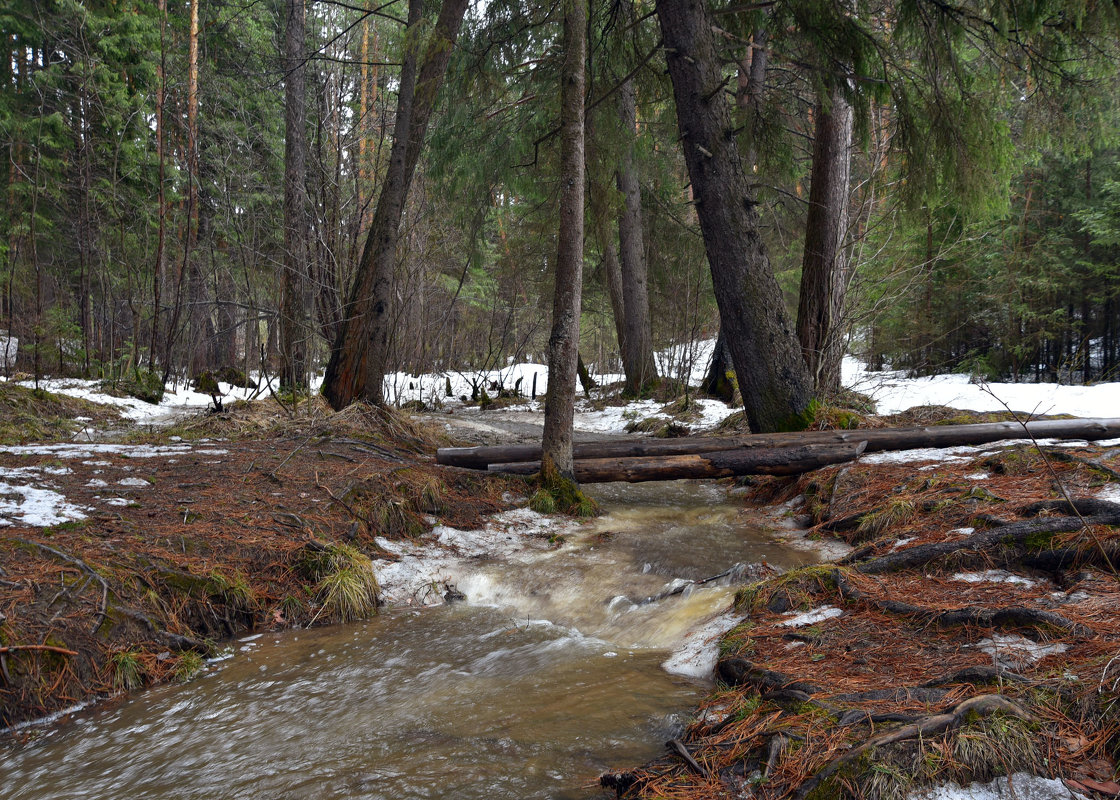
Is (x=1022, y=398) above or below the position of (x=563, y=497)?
above

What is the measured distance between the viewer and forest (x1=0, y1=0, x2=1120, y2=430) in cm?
672

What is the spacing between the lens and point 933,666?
2.34 m

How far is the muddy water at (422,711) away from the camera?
232cm

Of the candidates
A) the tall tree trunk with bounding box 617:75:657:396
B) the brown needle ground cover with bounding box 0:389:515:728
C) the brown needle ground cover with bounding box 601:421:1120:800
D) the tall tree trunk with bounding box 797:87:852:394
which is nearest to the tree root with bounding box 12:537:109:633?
the brown needle ground cover with bounding box 0:389:515:728

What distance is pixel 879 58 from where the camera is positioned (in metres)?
7.06

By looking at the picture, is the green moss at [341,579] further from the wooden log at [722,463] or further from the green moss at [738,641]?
the wooden log at [722,463]

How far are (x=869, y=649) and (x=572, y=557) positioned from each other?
2.59 metres

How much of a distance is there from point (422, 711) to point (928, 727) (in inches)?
77.6

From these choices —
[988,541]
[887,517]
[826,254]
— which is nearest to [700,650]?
[988,541]

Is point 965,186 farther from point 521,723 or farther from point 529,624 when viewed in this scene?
point 521,723

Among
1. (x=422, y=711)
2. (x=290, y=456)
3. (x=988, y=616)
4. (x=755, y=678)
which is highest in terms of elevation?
(x=290, y=456)

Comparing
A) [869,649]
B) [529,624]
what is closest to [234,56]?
[529,624]

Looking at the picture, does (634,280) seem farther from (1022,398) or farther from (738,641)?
(738,641)

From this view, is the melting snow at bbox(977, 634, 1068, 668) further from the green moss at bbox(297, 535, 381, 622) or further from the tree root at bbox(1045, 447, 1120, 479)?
the green moss at bbox(297, 535, 381, 622)
